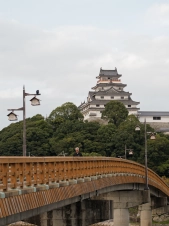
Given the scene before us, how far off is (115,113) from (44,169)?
9991 centimetres

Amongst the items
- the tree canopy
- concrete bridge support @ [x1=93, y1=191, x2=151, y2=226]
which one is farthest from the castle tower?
concrete bridge support @ [x1=93, y1=191, x2=151, y2=226]

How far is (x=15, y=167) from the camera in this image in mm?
14219

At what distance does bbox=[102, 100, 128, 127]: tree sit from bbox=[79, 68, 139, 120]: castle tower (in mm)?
10896

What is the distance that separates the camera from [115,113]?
382ft

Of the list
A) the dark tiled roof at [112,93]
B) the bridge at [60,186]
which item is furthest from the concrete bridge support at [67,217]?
the dark tiled roof at [112,93]

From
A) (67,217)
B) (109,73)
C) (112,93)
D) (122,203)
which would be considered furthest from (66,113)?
(67,217)

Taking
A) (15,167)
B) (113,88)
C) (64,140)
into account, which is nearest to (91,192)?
Answer: (15,167)

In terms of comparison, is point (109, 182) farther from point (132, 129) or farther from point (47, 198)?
point (132, 129)

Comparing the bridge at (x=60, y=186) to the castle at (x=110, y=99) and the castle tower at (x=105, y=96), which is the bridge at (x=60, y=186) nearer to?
the castle at (x=110, y=99)

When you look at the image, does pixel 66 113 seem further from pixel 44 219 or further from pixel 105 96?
pixel 44 219

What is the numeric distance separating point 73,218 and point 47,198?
343 inches

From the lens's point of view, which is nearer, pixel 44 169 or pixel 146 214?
pixel 44 169

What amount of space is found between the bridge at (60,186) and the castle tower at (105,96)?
9144cm

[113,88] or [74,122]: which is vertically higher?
[113,88]
